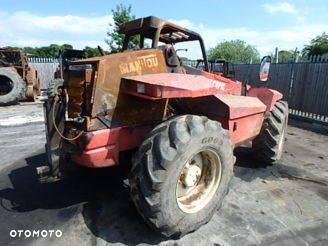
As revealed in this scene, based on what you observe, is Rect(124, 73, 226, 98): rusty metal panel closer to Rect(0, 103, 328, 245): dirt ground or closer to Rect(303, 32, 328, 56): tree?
Rect(0, 103, 328, 245): dirt ground

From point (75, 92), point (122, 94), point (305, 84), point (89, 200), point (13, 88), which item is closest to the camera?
point (122, 94)

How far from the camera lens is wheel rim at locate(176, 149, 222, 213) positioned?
11.8ft

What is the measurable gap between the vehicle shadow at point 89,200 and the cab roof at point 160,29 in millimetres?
2107

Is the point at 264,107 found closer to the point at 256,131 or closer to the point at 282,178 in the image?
the point at 256,131

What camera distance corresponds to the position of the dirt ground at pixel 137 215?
344 centimetres

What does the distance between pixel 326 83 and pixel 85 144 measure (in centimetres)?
914

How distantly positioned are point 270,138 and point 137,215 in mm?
2737

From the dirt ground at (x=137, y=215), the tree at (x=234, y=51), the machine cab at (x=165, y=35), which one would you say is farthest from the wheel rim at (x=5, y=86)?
the tree at (x=234, y=51)

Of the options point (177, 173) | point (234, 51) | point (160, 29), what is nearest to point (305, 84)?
point (160, 29)

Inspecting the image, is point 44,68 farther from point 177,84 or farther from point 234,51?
point 234,51

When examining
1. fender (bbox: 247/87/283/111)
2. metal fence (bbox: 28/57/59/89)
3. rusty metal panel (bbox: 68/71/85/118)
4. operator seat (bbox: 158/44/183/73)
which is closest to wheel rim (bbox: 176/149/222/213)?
operator seat (bbox: 158/44/183/73)

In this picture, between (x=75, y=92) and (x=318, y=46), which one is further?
(x=318, y=46)

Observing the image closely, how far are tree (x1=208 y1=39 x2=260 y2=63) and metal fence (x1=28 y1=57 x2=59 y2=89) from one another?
27317 mm

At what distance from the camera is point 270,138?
215 inches
